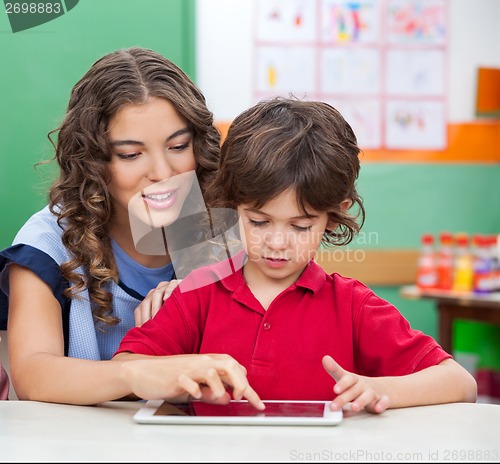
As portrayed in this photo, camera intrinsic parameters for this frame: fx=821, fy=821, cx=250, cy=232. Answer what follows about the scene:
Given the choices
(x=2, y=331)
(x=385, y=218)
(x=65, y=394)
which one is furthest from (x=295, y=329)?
(x=385, y=218)

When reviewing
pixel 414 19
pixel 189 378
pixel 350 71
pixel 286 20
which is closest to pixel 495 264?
pixel 350 71

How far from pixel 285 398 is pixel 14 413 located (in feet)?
1.27

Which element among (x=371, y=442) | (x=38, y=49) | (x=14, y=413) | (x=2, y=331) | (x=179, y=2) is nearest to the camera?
(x=371, y=442)

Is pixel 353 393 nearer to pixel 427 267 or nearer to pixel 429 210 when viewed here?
pixel 427 267

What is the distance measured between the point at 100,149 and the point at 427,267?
2.57 metres

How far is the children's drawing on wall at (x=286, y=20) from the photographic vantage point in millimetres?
3910

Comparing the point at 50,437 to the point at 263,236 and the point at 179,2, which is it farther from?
the point at 179,2

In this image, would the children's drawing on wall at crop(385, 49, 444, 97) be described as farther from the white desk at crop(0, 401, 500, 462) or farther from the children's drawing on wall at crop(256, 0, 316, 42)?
the white desk at crop(0, 401, 500, 462)

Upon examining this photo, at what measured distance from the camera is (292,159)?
1193 mm

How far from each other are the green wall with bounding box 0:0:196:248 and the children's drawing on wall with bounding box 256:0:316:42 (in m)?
2.11

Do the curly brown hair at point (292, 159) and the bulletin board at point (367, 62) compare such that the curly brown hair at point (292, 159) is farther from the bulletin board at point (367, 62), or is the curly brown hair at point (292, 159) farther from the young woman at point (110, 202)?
the bulletin board at point (367, 62)

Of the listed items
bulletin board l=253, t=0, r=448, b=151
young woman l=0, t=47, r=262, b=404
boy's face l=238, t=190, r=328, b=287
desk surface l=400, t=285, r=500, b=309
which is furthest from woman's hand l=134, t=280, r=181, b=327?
bulletin board l=253, t=0, r=448, b=151

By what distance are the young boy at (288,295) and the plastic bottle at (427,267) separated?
2.60 m

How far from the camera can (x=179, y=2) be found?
196 centimetres
